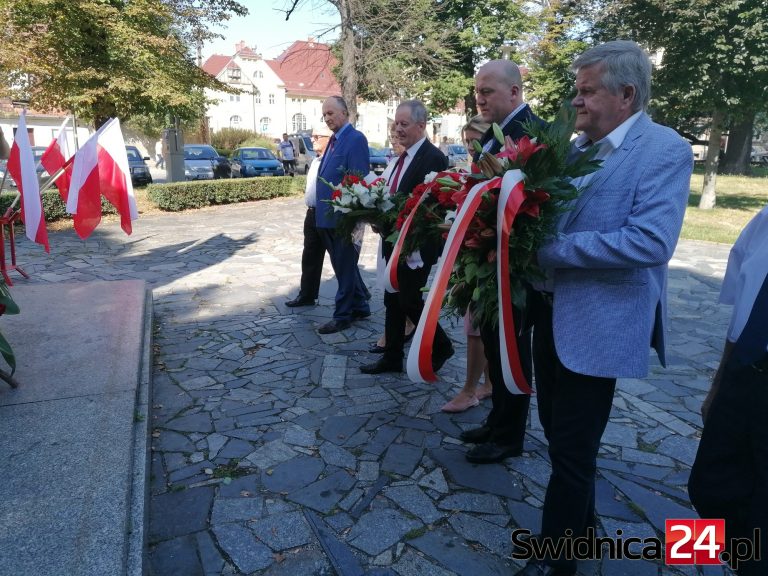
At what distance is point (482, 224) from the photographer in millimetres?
2273

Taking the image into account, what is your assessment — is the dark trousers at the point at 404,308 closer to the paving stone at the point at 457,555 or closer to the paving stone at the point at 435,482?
the paving stone at the point at 435,482

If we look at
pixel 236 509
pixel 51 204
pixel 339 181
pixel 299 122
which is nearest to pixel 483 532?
pixel 236 509

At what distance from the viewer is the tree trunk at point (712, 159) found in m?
15.2

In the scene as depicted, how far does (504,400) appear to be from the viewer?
3.21 m

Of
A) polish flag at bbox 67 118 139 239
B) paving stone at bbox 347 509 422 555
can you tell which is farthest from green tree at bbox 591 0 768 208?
paving stone at bbox 347 509 422 555

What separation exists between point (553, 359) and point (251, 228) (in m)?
10.8

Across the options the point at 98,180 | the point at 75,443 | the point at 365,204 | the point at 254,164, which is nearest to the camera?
the point at 75,443

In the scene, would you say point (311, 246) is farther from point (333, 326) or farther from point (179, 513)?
point (179, 513)

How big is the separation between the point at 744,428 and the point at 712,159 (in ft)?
54.5

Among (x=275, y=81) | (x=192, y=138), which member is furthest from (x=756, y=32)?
(x=275, y=81)

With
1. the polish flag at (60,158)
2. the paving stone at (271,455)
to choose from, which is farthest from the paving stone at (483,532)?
the polish flag at (60,158)

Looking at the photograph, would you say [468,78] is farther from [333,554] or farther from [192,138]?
[333,554]

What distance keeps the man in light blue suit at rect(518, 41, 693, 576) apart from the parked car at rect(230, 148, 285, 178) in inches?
901

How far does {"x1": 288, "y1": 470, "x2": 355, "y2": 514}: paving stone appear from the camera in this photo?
9.68 feet
